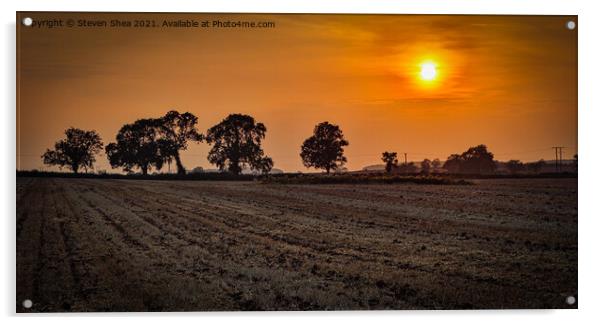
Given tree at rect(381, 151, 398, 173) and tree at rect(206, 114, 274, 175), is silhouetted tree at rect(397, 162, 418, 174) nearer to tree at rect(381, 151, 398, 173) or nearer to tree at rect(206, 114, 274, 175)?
tree at rect(381, 151, 398, 173)

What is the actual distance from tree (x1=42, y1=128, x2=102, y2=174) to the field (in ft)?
0.88

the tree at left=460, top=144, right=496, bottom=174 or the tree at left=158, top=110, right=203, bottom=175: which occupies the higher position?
the tree at left=158, top=110, right=203, bottom=175

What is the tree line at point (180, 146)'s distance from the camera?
24.2ft

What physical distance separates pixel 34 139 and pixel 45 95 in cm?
53

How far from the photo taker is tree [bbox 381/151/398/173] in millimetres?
7624

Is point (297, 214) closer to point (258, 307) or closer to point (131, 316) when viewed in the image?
point (258, 307)

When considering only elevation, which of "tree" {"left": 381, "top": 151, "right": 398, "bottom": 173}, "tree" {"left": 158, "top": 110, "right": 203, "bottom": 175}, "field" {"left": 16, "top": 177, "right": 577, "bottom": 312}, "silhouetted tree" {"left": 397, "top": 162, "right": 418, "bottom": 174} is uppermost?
"tree" {"left": 158, "top": 110, "right": 203, "bottom": 175}

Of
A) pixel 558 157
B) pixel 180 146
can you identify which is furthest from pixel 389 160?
pixel 180 146

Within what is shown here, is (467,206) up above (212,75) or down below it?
below

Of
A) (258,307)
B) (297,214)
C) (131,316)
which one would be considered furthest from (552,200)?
(131,316)

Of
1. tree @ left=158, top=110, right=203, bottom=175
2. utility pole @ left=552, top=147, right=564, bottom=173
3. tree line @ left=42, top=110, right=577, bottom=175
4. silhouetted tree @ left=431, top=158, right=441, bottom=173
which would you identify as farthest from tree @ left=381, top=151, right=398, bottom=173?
tree @ left=158, top=110, right=203, bottom=175

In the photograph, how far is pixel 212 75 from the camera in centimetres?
757

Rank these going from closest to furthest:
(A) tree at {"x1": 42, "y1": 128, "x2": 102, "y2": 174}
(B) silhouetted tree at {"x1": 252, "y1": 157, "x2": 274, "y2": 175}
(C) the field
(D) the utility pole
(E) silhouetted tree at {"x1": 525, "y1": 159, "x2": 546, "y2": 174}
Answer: (C) the field < (A) tree at {"x1": 42, "y1": 128, "x2": 102, "y2": 174} < (D) the utility pole < (E) silhouetted tree at {"x1": 525, "y1": 159, "x2": 546, "y2": 174} < (B) silhouetted tree at {"x1": 252, "y1": 157, "x2": 274, "y2": 175}
